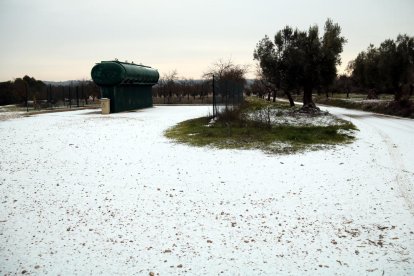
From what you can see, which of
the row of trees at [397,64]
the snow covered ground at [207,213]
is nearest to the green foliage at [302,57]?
the row of trees at [397,64]

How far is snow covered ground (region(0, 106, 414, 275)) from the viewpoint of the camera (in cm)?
485

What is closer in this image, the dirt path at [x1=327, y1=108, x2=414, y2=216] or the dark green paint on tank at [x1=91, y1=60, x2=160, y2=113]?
the dirt path at [x1=327, y1=108, x2=414, y2=216]

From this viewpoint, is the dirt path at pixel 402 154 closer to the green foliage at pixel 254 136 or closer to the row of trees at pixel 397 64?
the green foliage at pixel 254 136

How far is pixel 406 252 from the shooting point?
4.98 metres

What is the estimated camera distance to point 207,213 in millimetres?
6602

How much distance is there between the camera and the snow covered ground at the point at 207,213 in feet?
15.9

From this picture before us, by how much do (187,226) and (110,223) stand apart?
5.20 ft

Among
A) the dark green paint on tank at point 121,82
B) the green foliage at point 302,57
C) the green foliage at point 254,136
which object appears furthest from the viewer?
the dark green paint on tank at point 121,82

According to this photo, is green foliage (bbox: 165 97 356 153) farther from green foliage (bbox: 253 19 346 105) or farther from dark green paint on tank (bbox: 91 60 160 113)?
dark green paint on tank (bbox: 91 60 160 113)

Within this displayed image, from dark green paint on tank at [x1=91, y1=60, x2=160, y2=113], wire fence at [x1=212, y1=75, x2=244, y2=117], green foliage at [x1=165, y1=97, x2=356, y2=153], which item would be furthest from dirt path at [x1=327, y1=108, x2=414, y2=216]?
dark green paint on tank at [x1=91, y1=60, x2=160, y2=113]

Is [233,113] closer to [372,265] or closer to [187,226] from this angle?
[187,226]

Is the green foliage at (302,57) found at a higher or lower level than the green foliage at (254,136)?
higher

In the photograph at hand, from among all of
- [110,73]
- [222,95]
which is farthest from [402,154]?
[110,73]

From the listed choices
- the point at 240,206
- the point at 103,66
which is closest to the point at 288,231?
the point at 240,206
